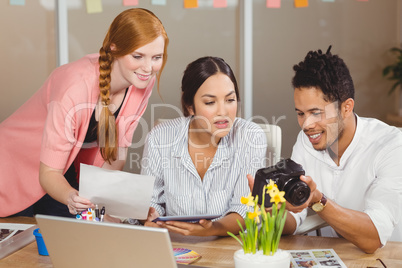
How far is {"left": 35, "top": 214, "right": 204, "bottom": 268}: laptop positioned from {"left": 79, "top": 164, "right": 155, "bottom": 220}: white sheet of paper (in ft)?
1.21

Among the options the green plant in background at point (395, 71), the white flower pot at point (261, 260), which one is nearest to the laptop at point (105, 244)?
the white flower pot at point (261, 260)

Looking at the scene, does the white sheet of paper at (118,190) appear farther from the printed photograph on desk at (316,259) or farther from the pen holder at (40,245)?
the printed photograph on desk at (316,259)

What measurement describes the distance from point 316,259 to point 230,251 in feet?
0.82

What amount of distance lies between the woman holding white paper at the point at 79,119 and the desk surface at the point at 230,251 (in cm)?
28

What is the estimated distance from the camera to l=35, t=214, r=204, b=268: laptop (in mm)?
1154

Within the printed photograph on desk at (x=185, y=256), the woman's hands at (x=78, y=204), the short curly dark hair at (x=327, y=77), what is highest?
the short curly dark hair at (x=327, y=77)

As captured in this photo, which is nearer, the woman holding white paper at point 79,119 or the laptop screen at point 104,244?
the laptop screen at point 104,244

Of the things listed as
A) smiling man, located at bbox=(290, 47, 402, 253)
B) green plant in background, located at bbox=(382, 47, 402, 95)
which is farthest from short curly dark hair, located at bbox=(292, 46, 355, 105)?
green plant in background, located at bbox=(382, 47, 402, 95)

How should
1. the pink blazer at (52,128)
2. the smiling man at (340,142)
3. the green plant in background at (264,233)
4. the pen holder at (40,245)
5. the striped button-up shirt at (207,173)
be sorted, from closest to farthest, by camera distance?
the green plant in background at (264,233)
the pen holder at (40,245)
the smiling man at (340,142)
the pink blazer at (52,128)
the striped button-up shirt at (207,173)

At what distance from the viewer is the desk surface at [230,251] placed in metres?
1.48

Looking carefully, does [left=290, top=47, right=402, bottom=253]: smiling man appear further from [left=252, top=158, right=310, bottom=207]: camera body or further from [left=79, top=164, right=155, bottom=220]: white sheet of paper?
[left=79, top=164, right=155, bottom=220]: white sheet of paper

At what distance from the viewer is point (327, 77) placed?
190 cm

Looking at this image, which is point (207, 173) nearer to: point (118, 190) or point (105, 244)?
point (118, 190)

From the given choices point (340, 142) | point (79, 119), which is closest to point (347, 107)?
point (340, 142)
